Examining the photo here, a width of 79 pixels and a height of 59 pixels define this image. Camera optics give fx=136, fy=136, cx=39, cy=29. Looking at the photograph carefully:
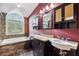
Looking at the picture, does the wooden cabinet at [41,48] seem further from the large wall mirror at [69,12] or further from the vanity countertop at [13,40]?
the large wall mirror at [69,12]

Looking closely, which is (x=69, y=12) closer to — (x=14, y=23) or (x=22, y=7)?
(x=22, y=7)

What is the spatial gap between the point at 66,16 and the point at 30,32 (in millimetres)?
634

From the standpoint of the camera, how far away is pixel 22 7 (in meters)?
2.22

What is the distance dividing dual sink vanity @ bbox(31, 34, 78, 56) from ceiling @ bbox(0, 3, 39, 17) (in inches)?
15.6

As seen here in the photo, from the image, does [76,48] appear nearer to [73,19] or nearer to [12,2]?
[73,19]

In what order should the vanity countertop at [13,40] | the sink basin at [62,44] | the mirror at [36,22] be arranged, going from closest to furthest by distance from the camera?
the sink basin at [62,44], the vanity countertop at [13,40], the mirror at [36,22]

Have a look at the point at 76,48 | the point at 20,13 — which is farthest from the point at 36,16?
the point at 76,48

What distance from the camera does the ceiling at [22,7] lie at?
2.19m

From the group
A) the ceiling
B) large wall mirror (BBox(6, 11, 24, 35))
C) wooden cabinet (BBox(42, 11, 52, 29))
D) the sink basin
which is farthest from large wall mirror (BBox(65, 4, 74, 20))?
large wall mirror (BBox(6, 11, 24, 35))

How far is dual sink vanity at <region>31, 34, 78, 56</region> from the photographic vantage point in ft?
6.75

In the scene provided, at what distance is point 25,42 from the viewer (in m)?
2.24

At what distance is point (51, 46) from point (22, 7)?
2.58 ft

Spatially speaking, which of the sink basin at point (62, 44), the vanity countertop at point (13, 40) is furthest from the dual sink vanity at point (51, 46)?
the vanity countertop at point (13, 40)

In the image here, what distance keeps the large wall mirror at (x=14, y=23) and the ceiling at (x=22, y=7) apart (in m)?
0.06
